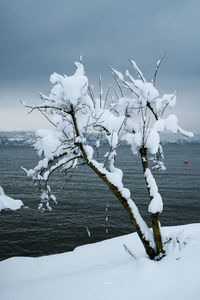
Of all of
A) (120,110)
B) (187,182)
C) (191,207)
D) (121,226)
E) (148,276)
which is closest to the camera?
(148,276)

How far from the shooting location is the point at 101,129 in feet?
23.1

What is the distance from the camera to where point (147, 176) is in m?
7.09

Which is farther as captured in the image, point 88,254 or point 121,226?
point 121,226

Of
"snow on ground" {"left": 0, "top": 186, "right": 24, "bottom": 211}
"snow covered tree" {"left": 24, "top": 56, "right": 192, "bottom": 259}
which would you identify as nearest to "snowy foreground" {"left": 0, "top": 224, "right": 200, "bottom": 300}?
"snow covered tree" {"left": 24, "top": 56, "right": 192, "bottom": 259}

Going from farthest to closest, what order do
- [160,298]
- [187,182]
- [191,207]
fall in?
[187,182]
[191,207]
[160,298]

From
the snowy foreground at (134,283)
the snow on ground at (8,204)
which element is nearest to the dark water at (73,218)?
the snowy foreground at (134,283)

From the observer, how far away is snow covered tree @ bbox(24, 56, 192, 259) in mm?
5797

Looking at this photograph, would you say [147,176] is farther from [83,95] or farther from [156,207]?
[83,95]

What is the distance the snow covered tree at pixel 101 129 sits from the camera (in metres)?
5.80

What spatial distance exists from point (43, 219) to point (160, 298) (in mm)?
22230

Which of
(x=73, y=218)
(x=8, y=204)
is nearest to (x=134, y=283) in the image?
(x=8, y=204)

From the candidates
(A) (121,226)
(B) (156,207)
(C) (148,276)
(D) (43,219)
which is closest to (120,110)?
(B) (156,207)

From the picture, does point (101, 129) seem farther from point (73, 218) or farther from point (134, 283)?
point (73, 218)

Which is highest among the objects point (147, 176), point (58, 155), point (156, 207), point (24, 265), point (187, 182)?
point (58, 155)
